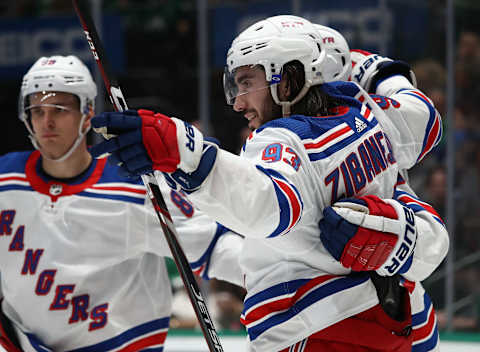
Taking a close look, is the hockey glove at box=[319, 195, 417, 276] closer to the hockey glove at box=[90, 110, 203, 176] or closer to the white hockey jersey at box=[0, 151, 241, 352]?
the hockey glove at box=[90, 110, 203, 176]

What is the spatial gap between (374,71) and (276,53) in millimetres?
531

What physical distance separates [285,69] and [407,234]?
48 centimetres

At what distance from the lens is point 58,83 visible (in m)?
2.76

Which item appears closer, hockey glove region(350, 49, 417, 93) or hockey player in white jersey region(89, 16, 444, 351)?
hockey player in white jersey region(89, 16, 444, 351)

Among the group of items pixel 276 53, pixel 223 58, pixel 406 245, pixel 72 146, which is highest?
pixel 276 53

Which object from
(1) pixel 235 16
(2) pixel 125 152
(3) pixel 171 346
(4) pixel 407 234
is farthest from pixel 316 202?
(1) pixel 235 16

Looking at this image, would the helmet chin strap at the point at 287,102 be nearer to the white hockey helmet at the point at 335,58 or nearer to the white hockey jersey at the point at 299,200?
the white hockey jersey at the point at 299,200

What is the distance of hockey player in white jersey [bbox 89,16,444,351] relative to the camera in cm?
172

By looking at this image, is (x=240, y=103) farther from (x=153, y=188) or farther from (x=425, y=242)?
(x=425, y=242)

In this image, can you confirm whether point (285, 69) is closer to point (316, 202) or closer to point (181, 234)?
point (316, 202)

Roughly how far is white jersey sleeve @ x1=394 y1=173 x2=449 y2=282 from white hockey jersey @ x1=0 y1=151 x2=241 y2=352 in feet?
2.37

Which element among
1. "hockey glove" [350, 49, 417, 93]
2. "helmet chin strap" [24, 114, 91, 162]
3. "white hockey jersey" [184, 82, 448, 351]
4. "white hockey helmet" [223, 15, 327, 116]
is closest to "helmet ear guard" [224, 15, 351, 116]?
"white hockey helmet" [223, 15, 327, 116]

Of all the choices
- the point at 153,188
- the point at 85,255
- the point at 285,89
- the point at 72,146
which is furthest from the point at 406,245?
the point at 72,146

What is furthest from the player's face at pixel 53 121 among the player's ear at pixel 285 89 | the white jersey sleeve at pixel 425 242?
the white jersey sleeve at pixel 425 242
